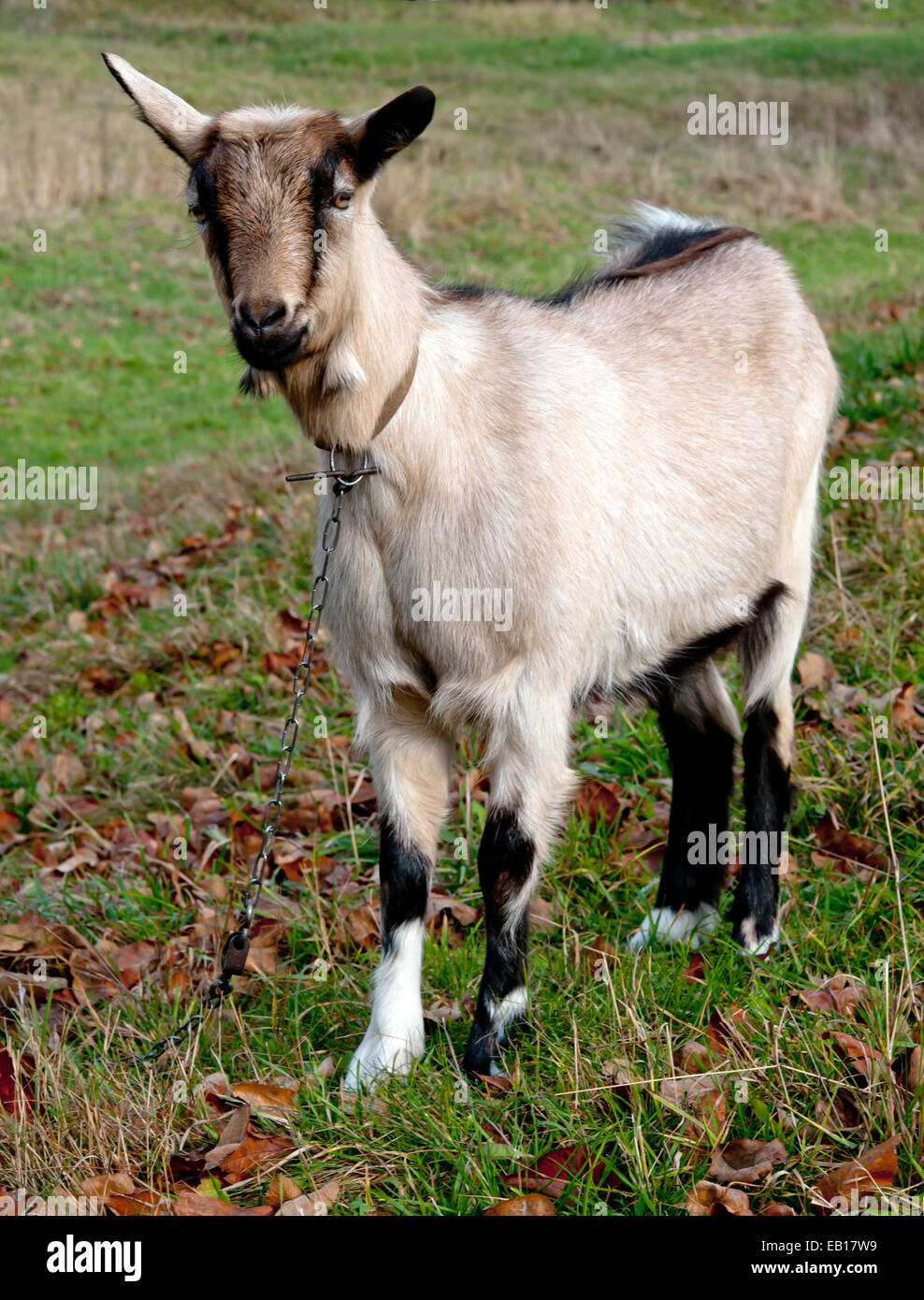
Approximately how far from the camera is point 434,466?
3053 millimetres

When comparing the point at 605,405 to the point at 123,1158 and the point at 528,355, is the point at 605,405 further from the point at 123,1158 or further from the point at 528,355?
the point at 123,1158

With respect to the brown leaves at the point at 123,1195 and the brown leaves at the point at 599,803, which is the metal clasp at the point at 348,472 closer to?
the brown leaves at the point at 599,803

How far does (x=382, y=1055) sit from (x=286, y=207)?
2.00m

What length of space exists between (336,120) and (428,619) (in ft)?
3.71

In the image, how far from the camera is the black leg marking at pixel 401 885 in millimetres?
3279

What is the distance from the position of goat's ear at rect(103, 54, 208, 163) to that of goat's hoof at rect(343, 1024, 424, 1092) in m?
2.14

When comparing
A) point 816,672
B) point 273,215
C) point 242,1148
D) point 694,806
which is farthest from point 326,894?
point 273,215

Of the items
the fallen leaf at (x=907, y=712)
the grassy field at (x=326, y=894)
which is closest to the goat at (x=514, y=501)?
the grassy field at (x=326, y=894)

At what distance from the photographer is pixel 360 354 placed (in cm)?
289

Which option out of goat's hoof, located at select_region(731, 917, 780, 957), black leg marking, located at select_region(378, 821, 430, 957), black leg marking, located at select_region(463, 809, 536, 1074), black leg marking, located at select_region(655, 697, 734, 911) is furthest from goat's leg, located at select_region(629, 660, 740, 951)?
black leg marking, located at select_region(378, 821, 430, 957)

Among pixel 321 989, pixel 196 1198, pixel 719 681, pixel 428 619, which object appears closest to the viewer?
pixel 196 1198

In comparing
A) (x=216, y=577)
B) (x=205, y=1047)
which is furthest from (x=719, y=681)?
(x=216, y=577)

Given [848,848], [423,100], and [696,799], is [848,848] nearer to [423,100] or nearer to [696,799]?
[696,799]

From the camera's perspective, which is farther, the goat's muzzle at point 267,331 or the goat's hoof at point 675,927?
the goat's hoof at point 675,927
